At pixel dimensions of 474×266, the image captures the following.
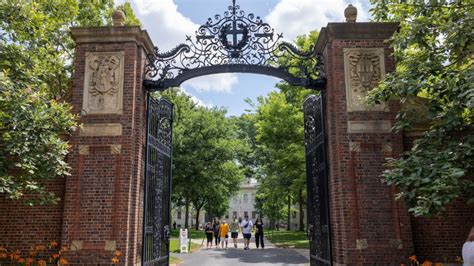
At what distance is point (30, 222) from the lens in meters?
8.64

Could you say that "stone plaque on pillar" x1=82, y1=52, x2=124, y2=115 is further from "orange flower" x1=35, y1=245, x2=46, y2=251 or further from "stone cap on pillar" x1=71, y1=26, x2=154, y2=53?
"orange flower" x1=35, y1=245, x2=46, y2=251

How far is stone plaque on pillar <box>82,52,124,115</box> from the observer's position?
8.73 metres

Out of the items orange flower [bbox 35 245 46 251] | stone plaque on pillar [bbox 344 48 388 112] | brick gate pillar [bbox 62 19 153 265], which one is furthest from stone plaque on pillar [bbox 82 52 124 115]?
stone plaque on pillar [bbox 344 48 388 112]

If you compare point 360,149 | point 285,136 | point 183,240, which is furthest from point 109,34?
point 285,136

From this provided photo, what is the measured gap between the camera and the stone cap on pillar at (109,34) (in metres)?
8.82

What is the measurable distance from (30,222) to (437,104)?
311 inches

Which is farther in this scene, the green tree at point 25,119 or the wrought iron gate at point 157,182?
the wrought iron gate at point 157,182

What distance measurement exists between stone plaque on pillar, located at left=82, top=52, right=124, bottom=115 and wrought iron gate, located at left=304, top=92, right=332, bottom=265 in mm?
4276

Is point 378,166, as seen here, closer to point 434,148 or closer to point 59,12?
point 434,148

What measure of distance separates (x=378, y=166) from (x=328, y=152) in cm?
103

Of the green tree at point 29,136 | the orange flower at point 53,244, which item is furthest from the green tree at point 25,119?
the orange flower at point 53,244

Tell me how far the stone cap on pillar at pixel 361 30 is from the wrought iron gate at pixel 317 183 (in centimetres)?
139

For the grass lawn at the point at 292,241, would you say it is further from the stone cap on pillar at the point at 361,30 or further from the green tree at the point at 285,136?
the stone cap on pillar at the point at 361,30

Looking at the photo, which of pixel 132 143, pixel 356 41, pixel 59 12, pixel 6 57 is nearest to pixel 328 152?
pixel 356 41
